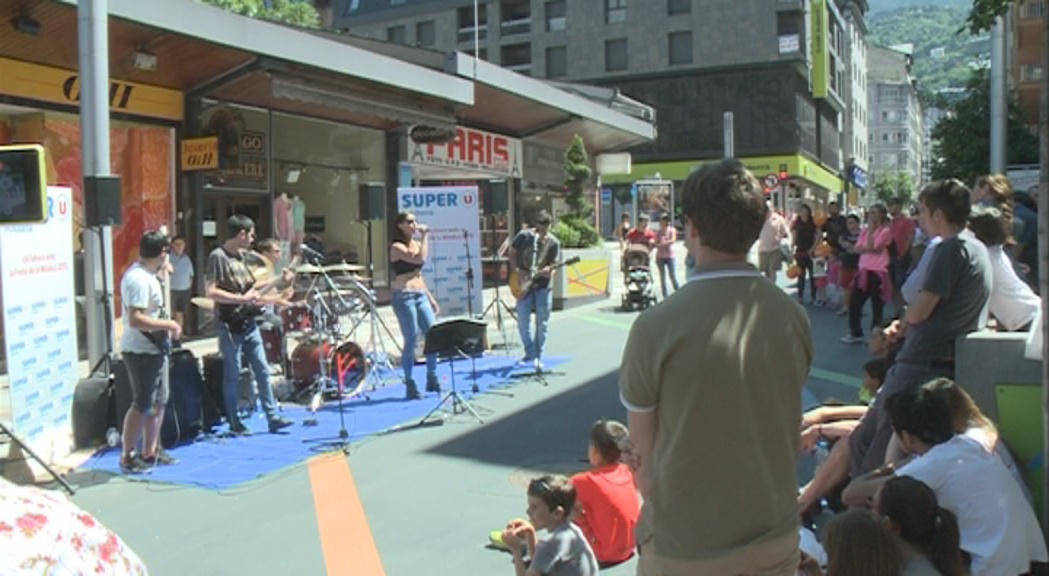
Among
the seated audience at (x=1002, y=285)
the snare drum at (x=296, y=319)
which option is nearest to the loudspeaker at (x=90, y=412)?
the snare drum at (x=296, y=319)

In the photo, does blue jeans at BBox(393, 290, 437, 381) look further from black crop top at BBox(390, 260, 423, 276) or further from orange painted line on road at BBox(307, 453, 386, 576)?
orange painted line on road at BBox(307, 453, 386, 576)

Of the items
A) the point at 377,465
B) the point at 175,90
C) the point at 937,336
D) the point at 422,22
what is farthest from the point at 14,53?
the point at 422,22

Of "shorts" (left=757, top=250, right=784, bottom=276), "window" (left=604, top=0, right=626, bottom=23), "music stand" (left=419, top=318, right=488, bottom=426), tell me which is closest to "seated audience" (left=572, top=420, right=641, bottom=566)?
"music stand" (left=419, top=318, right=488, bottom=426)

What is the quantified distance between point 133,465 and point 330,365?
9.58 feet

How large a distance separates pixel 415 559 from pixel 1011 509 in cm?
295

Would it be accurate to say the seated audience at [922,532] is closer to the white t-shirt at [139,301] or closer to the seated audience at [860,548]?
the seated audience at [860,548]

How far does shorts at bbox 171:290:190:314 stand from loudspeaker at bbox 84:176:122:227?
6731 mm

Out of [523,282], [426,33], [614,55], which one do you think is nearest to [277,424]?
[523,282]

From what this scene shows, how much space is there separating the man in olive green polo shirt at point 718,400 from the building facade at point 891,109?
139m

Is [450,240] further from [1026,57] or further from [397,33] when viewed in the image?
[397,33]

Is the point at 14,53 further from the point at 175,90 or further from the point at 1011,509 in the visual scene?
the point at 1011,509

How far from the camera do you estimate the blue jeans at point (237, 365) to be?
8234 mm

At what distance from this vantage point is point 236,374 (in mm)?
8359

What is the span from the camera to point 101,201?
777 centimetres
